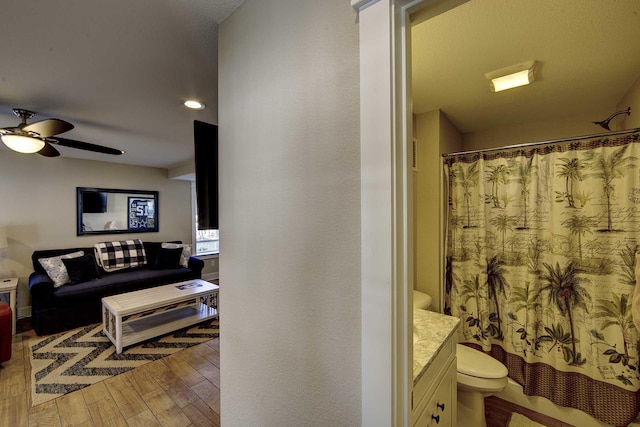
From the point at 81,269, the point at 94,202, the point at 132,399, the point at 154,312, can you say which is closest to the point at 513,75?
the point at 132,399

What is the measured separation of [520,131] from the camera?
2643mm

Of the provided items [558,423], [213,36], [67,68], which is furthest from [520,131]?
[67,68]

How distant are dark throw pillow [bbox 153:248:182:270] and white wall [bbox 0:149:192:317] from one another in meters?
0.71

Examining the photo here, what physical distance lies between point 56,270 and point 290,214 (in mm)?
4114

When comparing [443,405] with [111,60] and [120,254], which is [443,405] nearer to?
[111,60]

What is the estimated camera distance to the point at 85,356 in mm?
2537

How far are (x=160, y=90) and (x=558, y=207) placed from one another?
2.90m

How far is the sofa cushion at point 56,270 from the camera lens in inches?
129

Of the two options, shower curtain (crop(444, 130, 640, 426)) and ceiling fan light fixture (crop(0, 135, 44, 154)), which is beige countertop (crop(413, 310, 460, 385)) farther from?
ceiling fan light fixture (crop(0, 135, 44, 154))

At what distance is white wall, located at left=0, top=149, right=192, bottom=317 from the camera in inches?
135

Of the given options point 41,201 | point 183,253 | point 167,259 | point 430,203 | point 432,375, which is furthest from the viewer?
point 183,253

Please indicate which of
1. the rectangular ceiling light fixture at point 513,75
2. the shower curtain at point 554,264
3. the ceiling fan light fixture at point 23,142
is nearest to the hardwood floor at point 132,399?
the ceiling fan light fixture at point 23,142

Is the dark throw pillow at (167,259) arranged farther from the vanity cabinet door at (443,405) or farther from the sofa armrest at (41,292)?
the vanity cabinet door at (443,405)

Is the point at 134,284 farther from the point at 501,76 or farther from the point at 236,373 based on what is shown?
the point at 501,76
